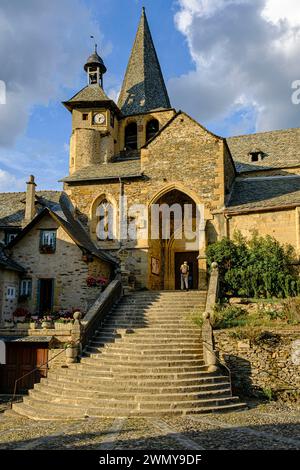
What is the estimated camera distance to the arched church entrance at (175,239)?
24.5 m

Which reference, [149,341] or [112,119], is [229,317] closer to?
[149,341]

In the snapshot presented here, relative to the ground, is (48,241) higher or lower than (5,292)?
higher

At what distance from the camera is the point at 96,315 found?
16672 millimetres

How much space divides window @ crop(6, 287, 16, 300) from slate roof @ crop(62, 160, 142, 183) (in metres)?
6.70

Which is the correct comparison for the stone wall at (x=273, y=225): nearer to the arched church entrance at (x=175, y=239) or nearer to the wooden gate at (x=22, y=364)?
the arched church entrance at (x=175, y=239)

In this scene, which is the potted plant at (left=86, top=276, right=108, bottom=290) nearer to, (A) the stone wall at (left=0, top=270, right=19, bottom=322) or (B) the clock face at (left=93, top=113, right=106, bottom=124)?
(A) the stone wall at (left=0, top=270, right=19, bottom=322)

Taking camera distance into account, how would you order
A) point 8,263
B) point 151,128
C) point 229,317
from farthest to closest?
point 151,128 < point 8,263 < point 229,317

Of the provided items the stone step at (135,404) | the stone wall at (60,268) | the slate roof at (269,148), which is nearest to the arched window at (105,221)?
the stone wall at (60,268)

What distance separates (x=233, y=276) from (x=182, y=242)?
6.33 metres

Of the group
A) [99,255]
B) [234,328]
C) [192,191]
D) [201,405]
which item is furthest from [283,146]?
[201,405]

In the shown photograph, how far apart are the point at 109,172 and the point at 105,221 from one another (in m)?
2.87

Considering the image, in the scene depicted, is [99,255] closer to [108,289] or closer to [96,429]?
[108,289]

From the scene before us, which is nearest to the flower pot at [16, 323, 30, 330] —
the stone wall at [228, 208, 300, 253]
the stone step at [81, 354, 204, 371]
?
the stone step at [81, 354, 204, 371]

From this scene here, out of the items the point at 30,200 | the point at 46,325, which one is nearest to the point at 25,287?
the point at 46,325
